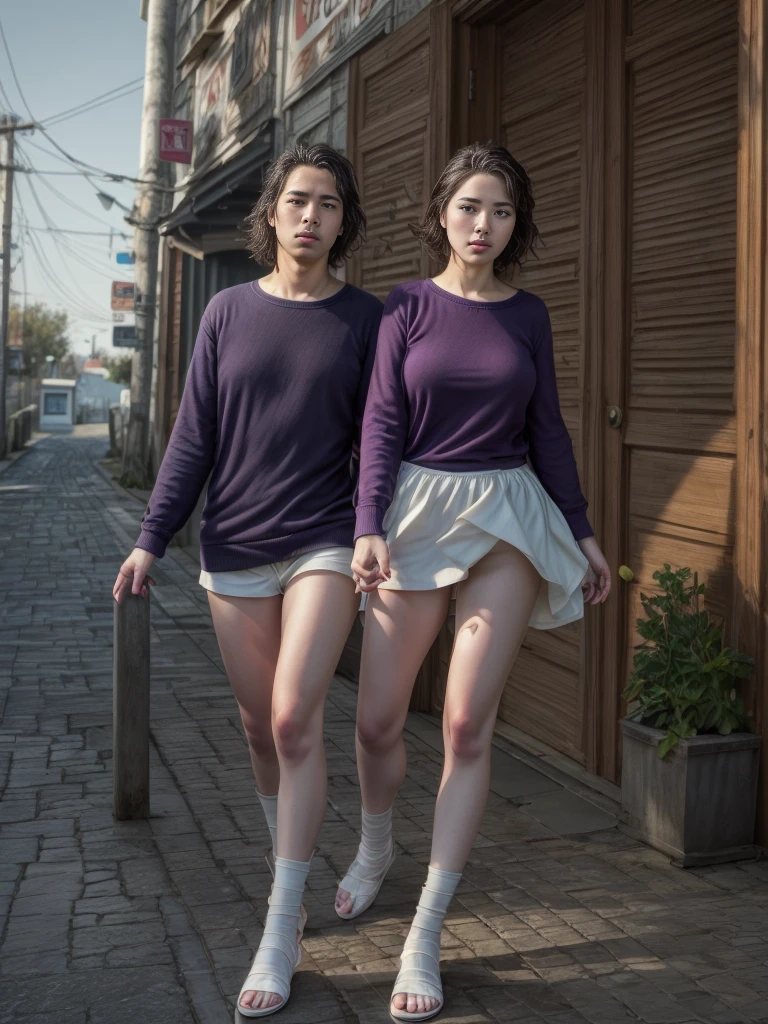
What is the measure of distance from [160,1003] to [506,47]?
4.54 m

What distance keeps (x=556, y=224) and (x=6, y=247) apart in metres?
31.6

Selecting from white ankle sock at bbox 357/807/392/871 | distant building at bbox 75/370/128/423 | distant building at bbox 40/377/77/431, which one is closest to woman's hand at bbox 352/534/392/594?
white ankle sock at bbox 357/807/392/871

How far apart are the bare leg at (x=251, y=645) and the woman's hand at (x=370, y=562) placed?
35 centimetres

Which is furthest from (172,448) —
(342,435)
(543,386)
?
(543,386)

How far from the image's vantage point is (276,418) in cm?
330

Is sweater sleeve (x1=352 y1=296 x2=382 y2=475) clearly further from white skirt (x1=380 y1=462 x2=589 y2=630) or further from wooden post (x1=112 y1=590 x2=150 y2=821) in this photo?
wooden post (x1=112 y1=590 x2=150 y2=821)

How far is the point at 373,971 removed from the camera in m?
3.37

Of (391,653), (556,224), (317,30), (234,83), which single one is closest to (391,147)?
(556,224)

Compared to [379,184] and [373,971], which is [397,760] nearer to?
Answer: [373,971]

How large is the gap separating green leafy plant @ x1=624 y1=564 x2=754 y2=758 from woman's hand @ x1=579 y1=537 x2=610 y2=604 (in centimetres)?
77

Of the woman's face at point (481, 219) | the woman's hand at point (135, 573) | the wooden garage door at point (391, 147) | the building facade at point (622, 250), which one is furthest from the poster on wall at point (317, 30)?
the woman's hand at point (135, 573)

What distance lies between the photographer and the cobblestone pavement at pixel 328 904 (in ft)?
10.6

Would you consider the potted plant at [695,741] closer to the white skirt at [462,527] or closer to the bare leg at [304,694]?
the white skirt at [462,527]

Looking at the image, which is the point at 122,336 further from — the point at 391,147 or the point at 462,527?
the point at 462,527
